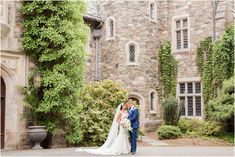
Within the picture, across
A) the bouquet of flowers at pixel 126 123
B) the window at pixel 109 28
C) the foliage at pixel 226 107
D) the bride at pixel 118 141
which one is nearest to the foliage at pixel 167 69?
the window at pixel 109 28

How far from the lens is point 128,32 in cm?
Result: 1905

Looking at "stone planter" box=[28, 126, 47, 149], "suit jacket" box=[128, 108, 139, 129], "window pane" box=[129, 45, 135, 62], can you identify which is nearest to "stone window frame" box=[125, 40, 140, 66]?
"window pane" box=[129, 45, 135, 62]

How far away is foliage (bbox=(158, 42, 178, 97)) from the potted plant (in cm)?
857

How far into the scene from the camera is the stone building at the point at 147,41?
18812 millimetres

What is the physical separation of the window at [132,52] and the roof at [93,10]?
2090 mm

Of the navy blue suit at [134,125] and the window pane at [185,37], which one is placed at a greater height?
the window pane at [185,37]

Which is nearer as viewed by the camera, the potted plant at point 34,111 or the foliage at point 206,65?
the potted plant at point 34,111

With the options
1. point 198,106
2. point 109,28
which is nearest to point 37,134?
point 109,28

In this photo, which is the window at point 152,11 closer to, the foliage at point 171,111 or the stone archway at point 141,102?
the stone archway at point 141,102

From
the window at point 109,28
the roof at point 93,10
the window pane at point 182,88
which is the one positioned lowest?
the window pane at point 182,88

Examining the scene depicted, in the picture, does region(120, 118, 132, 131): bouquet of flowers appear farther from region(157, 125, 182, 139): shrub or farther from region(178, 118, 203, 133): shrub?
region(178, 118, 203, 133): shrub

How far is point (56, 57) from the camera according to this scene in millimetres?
12750

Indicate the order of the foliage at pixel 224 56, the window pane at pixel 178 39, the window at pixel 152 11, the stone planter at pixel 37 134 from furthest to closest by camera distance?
the window at pixel 152 11 → the window pane at pixel 178 39 → the foliage at pixel 224 56 → the stone planter at pixel 37 134

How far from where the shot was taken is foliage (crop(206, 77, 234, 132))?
15405mm
